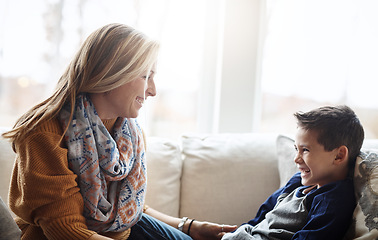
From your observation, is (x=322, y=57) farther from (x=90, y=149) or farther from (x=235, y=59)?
(x=90, y=149)

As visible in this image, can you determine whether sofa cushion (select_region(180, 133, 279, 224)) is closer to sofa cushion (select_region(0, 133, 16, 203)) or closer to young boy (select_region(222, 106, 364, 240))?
young boy (select_region(222, 106, 364, 240))

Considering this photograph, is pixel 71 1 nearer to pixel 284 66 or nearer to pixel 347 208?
pixel 284 66

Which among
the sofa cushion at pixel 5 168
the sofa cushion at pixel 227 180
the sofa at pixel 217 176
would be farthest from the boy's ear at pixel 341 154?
the sofa cushion at pixel 5 168

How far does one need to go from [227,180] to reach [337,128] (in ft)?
2.16

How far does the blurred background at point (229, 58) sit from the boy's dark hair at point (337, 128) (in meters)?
1.10

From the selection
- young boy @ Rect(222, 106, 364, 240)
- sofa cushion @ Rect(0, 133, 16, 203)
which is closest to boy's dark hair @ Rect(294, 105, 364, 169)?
young boy @ Rect(222, 106, 364, 240)

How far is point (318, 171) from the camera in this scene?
1358 mm

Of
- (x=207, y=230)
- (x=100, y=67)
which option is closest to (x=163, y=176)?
(x=207, y=230)

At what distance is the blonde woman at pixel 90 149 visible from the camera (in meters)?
1.17

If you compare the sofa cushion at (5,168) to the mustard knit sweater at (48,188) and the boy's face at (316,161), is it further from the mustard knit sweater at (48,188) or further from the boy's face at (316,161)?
the boy's face at (316,161)

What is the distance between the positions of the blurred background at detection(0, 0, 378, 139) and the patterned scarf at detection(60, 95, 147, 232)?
0.95m

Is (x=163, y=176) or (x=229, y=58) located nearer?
(x=163, y=176)

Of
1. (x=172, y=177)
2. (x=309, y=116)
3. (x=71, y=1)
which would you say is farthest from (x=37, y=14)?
(x=309, y=116)

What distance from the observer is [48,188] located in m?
1.16
